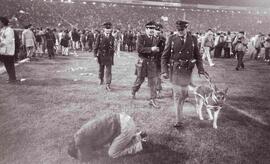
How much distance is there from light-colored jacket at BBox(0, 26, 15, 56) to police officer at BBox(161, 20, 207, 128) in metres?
6.54

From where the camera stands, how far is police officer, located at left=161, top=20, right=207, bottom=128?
250 inches

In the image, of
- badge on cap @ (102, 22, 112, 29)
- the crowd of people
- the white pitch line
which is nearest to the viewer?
the crowd of people

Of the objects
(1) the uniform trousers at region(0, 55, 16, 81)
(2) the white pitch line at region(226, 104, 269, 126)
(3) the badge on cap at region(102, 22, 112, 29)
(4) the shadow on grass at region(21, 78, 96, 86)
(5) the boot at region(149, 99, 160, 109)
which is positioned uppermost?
(3) the badge on cap at region(102, 22, 112, 29)

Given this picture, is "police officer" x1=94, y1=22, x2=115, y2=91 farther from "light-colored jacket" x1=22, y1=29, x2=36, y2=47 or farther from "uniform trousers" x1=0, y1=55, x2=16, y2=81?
"light-colored jacket" x1=22, y1=29, x2=36, y2=47

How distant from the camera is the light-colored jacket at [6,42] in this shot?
10.9m

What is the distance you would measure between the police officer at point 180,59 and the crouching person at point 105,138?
1754mm

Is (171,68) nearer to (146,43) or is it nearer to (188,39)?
(188,39)

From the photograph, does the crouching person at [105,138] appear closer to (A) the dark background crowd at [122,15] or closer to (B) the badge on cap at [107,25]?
(B) the badge on cap at [107,25]

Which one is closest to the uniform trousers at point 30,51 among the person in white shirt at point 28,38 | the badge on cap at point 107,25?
the person in white shirt at point 28,38

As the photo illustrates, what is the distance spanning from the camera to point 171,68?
663 cm

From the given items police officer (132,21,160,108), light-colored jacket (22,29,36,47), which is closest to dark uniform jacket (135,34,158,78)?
police officer (132,21,160,108)

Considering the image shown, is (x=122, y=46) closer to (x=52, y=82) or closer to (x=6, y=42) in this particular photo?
(x=52, y=82)

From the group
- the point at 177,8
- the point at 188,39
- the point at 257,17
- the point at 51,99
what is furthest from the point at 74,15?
the point at 188,39

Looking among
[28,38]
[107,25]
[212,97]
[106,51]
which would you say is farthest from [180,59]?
[28,38]
